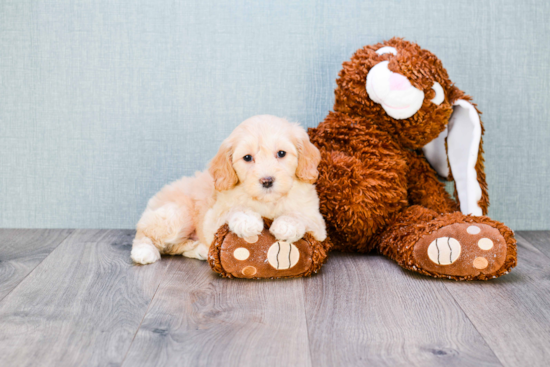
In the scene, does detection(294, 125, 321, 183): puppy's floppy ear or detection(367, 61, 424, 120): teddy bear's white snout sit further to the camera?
detection(367, 61, 424, 120): teddy bear's white snout

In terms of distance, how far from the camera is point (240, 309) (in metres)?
1.33

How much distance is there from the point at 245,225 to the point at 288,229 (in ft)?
0.43

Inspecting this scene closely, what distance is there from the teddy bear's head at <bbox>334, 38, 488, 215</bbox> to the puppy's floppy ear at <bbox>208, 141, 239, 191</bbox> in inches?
21.5

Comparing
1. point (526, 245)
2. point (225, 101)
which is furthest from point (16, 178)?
point (526, 245)

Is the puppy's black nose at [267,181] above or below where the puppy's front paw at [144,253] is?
above

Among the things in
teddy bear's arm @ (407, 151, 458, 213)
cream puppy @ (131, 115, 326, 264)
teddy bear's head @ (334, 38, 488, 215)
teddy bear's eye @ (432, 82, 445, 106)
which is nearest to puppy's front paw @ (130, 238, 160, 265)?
cream puppy @ (131, 115, 326, 264)

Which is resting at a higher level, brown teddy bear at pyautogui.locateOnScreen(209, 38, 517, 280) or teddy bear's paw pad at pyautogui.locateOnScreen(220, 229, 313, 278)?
brown teddy bear at pyautogui.locateOnScreen(209, 38, 517, 280)

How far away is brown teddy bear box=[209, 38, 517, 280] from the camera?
1.54 metres

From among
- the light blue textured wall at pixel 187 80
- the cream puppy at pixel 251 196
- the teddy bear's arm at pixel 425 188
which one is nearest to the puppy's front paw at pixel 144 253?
the cream puppy at pixel 251 196

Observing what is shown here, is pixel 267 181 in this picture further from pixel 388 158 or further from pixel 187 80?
pixel 187 80

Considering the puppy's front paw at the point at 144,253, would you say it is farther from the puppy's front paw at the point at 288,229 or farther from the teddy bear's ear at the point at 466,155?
the teddy bear's ear at the point at 466,155

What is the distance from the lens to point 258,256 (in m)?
1.51

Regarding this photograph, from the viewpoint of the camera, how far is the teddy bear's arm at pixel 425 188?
1.92 metres

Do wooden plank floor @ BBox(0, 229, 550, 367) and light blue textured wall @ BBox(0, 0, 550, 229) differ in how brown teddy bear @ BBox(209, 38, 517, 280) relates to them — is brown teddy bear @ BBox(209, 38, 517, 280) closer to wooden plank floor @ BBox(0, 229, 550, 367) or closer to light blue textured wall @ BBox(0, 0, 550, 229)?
wooden plank floor @ BBox(0, 229, 550, 367)
